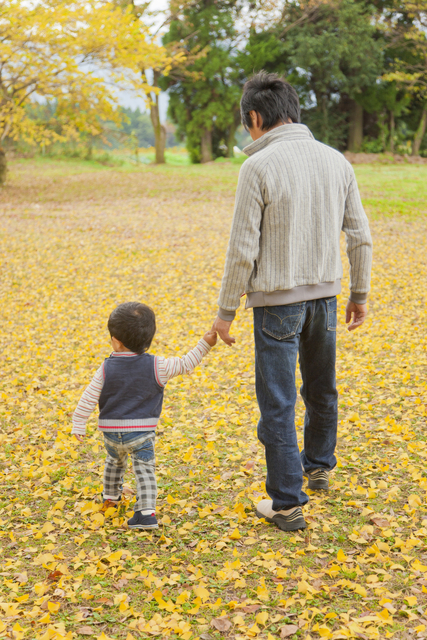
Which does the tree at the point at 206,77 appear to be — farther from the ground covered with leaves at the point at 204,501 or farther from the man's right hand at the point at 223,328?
the man's right hand at the point at 223,328

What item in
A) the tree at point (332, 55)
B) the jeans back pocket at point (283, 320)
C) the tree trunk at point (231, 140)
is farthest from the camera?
the tree trunk at point (231, 140)

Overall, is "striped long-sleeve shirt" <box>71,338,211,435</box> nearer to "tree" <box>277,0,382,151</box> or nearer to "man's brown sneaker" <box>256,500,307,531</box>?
"man's brown sneaker" <box>256,500,307,531</box>

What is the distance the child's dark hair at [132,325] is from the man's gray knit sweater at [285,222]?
41cm

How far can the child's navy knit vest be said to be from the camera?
2.98m

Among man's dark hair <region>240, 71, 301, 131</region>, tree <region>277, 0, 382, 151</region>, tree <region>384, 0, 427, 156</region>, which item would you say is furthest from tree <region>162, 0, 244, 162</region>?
man's dark hair <region>240, 71, 301, 131</region>

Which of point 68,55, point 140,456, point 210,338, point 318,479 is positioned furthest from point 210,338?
point 68,55

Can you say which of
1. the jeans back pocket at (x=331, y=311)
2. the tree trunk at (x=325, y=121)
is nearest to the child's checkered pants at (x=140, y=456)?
the jeans back pocket at (x=331, y=311)

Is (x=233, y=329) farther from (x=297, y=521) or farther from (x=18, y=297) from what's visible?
(x=297, y=521)

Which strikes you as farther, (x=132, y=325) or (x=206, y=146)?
(x=206, y=146)

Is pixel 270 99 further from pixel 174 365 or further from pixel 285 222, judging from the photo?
pixel 174 365

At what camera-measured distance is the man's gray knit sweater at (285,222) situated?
2641mm

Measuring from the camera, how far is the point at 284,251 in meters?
2.69

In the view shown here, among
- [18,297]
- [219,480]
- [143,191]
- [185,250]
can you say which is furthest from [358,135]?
[219,480]

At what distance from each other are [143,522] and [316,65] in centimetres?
2969
